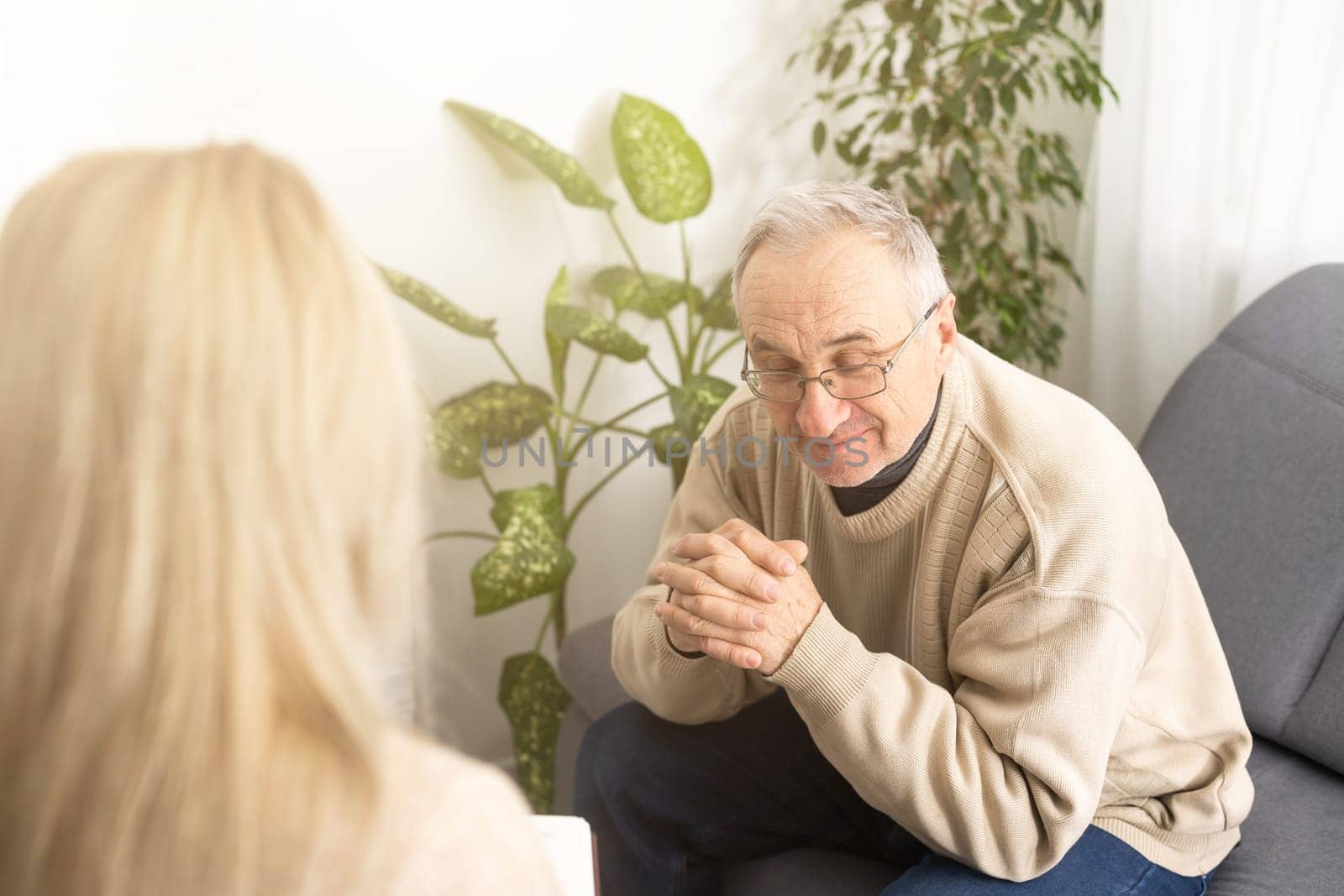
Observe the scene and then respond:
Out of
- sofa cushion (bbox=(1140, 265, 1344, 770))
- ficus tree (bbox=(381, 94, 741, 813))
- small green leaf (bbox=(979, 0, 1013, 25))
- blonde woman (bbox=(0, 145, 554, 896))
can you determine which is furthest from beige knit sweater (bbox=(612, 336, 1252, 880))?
small green leaf (bbox=(979, 0, 1013, 25))

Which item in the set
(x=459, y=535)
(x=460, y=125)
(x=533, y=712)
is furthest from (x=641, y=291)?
(x=533, y=712)

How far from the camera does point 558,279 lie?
79.0 inches

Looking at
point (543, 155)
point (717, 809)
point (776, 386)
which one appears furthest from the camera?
point (543, 155)

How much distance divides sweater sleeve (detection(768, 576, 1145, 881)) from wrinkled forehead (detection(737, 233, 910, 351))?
31 cm

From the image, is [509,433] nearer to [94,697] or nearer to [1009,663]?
[1009,663]

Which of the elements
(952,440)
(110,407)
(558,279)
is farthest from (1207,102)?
(110,407)

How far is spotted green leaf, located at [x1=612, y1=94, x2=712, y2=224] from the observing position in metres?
2.06

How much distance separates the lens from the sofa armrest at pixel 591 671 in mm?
1850

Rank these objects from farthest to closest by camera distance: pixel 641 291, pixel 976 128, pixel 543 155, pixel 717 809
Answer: pixel 976 128
pixel 641 291
pixel 543 155
pixel 717 809

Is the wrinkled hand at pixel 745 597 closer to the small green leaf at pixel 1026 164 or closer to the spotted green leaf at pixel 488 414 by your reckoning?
the spotted green leaf at pixel 488 414

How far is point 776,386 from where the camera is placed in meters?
1.35

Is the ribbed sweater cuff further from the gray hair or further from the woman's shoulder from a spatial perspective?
the woman's shoulder

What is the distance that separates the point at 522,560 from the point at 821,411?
2.24 feet

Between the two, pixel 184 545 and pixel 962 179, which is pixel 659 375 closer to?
pixel 962 179
